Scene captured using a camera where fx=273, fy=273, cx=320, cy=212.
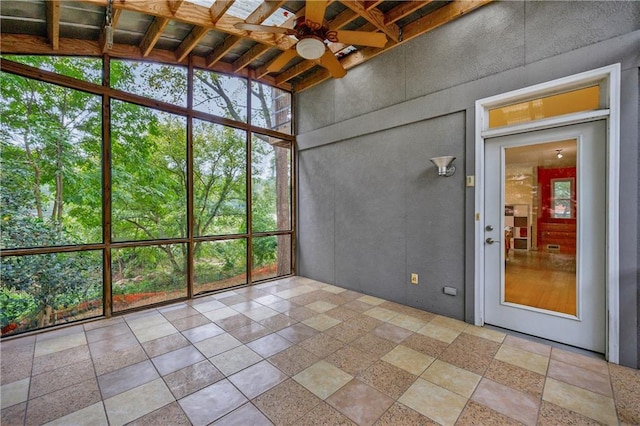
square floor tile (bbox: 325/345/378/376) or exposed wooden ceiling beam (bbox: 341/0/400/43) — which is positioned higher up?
exposed wooden ceiling beam (bbox: 341/0/400/43)

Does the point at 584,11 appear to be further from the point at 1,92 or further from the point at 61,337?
the point at 61,337

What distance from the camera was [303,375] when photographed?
7.29 ft

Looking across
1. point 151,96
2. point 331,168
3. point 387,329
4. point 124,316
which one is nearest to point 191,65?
point 151,96

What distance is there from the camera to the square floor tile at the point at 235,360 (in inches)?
91.5

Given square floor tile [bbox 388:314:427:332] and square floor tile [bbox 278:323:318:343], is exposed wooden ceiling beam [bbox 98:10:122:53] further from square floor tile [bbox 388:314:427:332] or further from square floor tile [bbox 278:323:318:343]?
square floor tile [bbox 388:314:427:332]

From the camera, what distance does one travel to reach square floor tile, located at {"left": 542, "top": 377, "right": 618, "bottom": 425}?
1.78 m

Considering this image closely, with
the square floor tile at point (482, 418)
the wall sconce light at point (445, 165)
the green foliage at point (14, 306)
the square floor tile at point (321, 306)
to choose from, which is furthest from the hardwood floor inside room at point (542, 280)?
the green foliage at point (14, 306)

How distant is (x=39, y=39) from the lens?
313 cm

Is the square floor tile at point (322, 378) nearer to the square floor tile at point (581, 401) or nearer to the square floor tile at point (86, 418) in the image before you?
the square floor tile at point (86, 418)

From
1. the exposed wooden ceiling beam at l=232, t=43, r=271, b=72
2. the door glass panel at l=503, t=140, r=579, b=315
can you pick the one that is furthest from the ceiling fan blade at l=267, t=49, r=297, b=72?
the door glass panel at l=503, t=140, r=579, b=315

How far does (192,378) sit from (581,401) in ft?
9.39

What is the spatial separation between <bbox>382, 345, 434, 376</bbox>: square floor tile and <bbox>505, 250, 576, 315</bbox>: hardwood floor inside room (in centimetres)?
132

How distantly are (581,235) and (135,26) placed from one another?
5.51 metres

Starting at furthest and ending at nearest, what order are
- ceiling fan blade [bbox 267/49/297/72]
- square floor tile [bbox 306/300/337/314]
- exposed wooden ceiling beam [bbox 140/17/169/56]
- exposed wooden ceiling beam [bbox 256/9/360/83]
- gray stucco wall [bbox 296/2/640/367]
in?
square floor tile [bbox 306/300/337/314], exposed wooden ceiling beam [bbox 256/9/360/83], exposed wooden ceiling beam [bbox 140/17/169/56], ceiling fan blade [bbox 267/49/297/72], gray stucco wall [bbox 296/2/640/367]
